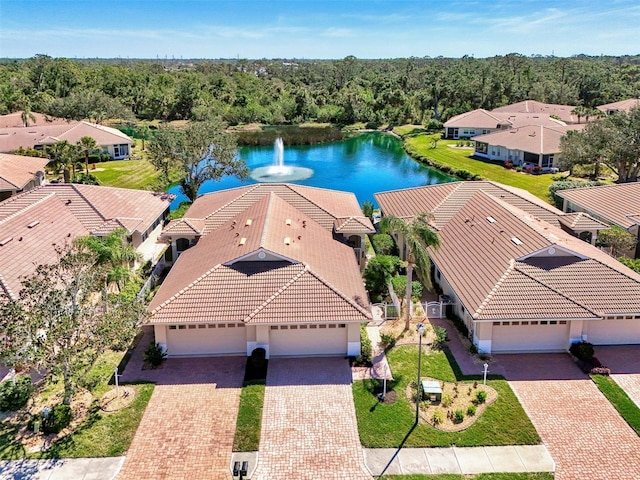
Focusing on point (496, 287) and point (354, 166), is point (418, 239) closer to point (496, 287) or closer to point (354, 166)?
point (496, 287)

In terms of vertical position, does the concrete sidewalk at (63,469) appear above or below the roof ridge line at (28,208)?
below

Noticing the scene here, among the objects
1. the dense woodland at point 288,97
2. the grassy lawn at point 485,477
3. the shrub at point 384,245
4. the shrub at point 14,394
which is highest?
the dense woodland at point 288,97

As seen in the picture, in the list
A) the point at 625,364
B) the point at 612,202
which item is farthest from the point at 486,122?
the point at 625,364

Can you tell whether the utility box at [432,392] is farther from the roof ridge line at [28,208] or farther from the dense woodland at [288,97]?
the dense woodland at [288,97]

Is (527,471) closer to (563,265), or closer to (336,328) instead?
(336,328)

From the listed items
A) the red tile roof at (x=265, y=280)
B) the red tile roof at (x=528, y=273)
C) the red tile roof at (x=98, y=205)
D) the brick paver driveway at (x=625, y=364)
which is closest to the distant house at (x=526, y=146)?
the red tile roof at (x=528, y=273)

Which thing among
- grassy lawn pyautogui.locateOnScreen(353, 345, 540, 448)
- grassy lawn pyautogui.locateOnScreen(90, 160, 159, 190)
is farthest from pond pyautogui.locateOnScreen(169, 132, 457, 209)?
grassy lawn pyautogui.locateOnScreen(353, 345, 540, 448)
